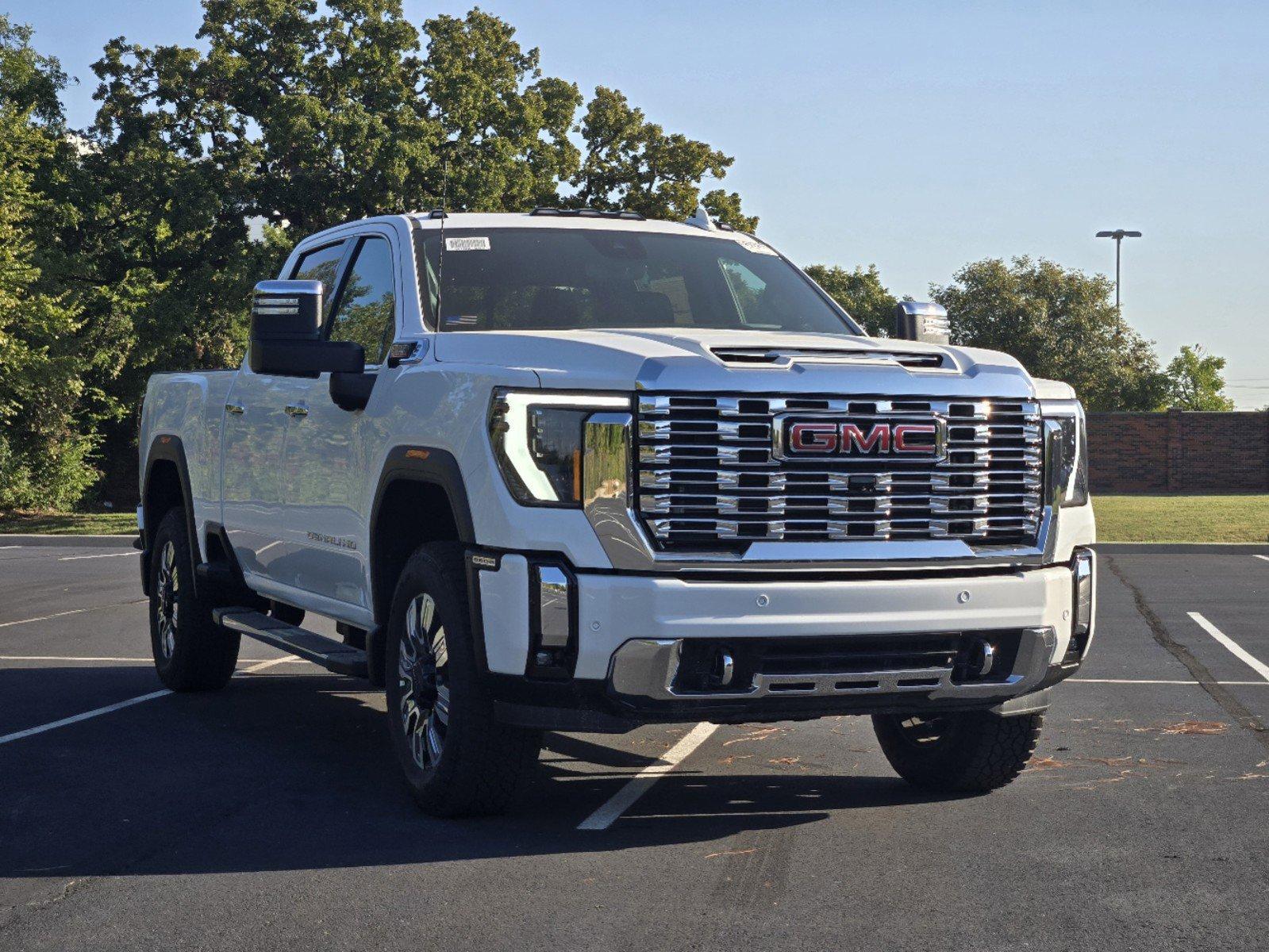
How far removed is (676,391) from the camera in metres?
5.49

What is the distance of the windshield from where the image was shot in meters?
7.02

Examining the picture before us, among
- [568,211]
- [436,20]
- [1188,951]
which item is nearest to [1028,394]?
[1188,951]

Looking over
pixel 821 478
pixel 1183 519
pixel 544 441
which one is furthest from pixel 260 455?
pixel 1183 519

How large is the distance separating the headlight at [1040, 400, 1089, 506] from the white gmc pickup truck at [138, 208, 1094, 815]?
0.05 feet

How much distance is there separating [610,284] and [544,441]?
1.96 meters

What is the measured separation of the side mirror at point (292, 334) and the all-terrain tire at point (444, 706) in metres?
1.03

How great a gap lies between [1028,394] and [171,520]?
550cm

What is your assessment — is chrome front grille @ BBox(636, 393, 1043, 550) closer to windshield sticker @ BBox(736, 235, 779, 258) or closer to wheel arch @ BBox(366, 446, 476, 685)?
wheel arch @ BBox(366, 446, 476, 685)

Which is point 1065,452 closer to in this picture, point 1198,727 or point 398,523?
point 398,523

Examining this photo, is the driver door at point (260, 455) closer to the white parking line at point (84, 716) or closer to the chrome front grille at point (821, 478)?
the white parking line at point (84, 716)

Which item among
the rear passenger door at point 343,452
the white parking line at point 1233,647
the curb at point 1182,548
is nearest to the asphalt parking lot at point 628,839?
the rear passenger door at point 343,452

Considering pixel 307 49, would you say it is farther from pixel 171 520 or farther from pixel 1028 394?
pixel 1028 394

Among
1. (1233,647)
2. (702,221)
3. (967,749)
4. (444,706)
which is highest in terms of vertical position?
(702,221)

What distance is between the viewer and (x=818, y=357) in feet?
19.1
